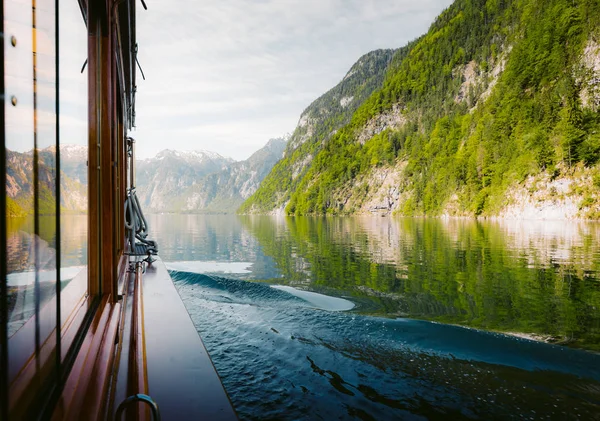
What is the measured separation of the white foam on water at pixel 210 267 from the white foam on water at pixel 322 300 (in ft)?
9.94

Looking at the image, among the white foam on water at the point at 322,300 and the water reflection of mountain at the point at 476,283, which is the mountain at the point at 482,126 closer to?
the water reflection of mountain at the point at 476,283

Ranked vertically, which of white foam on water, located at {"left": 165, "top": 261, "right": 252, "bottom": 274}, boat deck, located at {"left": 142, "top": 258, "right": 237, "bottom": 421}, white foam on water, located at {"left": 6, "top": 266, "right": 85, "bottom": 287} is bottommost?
white foam on water, located at {"left": 165, "top": 261, "right": 252, "bottom": 274}

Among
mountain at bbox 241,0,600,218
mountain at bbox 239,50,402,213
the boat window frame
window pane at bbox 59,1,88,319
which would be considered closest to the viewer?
the boat window frame

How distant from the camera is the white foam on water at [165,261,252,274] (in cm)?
984

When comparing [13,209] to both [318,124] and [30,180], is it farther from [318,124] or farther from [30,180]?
[318,124]

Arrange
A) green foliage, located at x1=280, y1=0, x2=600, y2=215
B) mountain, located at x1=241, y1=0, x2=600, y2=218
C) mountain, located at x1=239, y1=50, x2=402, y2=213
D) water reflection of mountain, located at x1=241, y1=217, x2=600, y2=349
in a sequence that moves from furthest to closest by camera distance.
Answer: mountain, located at x1=239, y1=50, x2=402, y2=213 < green foliage, located at x1=280, y1=0, x2=600, y2=215 < mountain, located at x1=241, y1=0, x2=600, y2=218 < water reflection of mountain, located at x1=241, y1=217, x2=600, y2=349

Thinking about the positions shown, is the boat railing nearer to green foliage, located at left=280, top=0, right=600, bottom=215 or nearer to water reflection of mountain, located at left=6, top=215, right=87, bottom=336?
water reflection of mountain, located at left=6, top=215, right=87, bottom=336

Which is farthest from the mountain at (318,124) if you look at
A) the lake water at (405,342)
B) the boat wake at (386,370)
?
the boat wake at (386,370)

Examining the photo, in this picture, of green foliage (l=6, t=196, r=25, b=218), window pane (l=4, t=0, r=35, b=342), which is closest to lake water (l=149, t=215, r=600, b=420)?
window pane (l=4, t=0, r=35, b=342)

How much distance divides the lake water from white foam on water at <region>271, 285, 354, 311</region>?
3 cm

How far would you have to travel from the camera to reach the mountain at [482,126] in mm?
41875

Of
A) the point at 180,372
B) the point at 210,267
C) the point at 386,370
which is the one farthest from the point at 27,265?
the point at 210,267

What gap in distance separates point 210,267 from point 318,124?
13260 cm

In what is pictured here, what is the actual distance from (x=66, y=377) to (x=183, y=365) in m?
0.52
